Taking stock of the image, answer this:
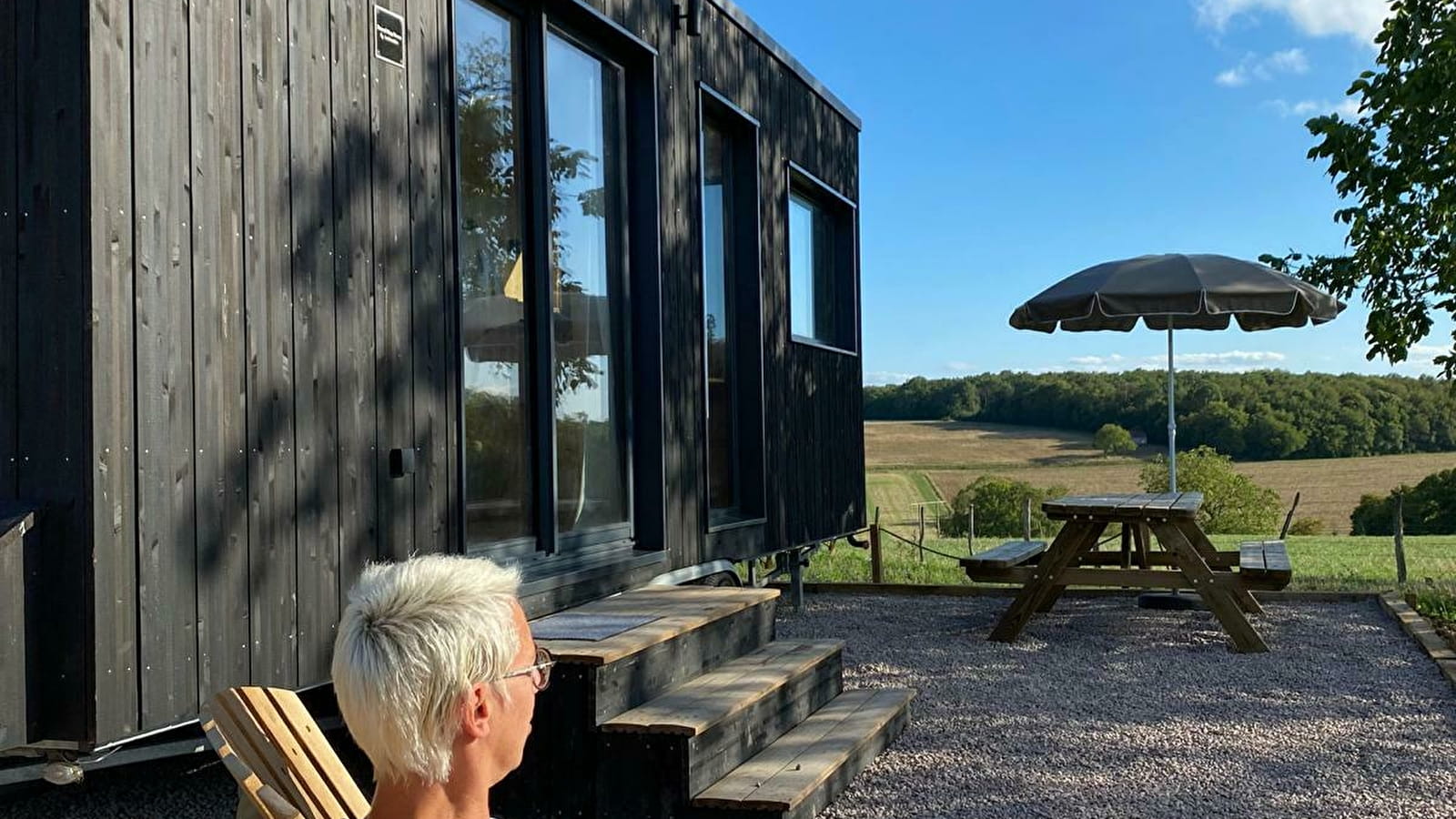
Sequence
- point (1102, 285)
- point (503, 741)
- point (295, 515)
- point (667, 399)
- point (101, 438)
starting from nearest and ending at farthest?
1. point (503, 741)
2. point (101, 438)
3. point (295, 515)
4. point (667, 399)
5. point (1102, 285)

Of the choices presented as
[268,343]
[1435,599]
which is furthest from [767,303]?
[1435,599]

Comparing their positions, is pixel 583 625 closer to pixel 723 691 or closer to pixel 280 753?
pixel 723 691

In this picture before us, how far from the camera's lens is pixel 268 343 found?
129 inches

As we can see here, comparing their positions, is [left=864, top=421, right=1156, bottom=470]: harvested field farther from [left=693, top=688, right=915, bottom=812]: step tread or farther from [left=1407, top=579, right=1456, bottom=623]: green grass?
[left=693, top=688, right=915, bottom=812]: step tread

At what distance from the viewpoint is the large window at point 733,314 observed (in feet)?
21.7

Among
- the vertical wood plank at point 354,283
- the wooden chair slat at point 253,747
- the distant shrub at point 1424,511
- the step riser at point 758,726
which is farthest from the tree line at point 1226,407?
the wooden chair slat at point 253,747

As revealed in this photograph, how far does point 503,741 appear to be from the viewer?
4.86 feet

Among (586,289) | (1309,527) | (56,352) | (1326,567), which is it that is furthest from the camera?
(1309,527)

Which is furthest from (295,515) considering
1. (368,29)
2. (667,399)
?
(667,399)

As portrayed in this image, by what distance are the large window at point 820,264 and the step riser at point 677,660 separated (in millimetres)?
3093

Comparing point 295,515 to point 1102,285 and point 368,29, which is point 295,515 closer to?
point 368,29

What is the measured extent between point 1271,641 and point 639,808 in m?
4.87

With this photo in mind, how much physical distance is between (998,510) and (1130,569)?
23.3m

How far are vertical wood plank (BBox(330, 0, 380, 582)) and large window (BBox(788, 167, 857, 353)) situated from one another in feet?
13.2
